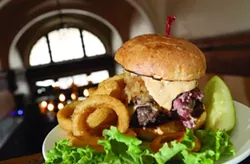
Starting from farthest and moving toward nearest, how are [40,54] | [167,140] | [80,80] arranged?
[40,54] → [80,80] → [167,140]

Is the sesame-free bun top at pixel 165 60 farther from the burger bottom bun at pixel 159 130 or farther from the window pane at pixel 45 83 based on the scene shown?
the window pane at pixel 45 83

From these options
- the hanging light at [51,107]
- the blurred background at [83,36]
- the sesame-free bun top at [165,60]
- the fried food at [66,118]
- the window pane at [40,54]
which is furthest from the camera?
the window pane at [40,54]

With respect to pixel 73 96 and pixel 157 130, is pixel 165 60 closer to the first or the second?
pixel 157 130

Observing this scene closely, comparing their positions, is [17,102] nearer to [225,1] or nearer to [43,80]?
[43,80]

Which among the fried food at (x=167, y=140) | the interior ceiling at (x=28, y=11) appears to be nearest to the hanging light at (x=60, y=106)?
the interior ceiling at (x=28, y=11)

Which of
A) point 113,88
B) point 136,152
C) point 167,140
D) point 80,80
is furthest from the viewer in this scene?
point 80,80

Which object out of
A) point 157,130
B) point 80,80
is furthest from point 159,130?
point 80,80
